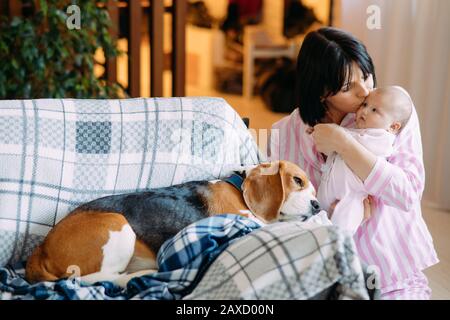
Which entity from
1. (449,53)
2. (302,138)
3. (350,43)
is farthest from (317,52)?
(449,53)

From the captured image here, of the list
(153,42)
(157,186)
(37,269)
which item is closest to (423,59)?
(153,42)

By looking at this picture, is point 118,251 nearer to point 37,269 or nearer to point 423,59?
point 37,269

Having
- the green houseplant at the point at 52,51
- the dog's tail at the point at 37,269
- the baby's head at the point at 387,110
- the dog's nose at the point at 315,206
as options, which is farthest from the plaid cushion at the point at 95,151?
the green houseplant at the point at 52,51

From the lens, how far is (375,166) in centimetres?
183

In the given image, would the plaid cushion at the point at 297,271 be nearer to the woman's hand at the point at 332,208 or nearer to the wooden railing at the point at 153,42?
the woman's hand at the point at 332,208

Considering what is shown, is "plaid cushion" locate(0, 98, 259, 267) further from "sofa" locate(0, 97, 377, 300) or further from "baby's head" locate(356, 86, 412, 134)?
"baby's head" locate(356, 86, 412, 134)

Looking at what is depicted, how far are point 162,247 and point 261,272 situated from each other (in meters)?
0.35

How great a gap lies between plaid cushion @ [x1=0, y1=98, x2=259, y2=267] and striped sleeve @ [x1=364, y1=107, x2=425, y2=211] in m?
0.46

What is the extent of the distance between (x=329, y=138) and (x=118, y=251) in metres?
0.68

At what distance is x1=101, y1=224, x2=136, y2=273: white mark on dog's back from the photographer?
5.78ft

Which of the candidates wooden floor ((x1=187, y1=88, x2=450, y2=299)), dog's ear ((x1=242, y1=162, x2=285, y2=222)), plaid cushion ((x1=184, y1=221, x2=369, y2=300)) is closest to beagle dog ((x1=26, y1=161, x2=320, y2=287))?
dog's ear ((x1=242, y1=162, x2=285, y2=222))

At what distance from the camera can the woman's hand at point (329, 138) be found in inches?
74.8
